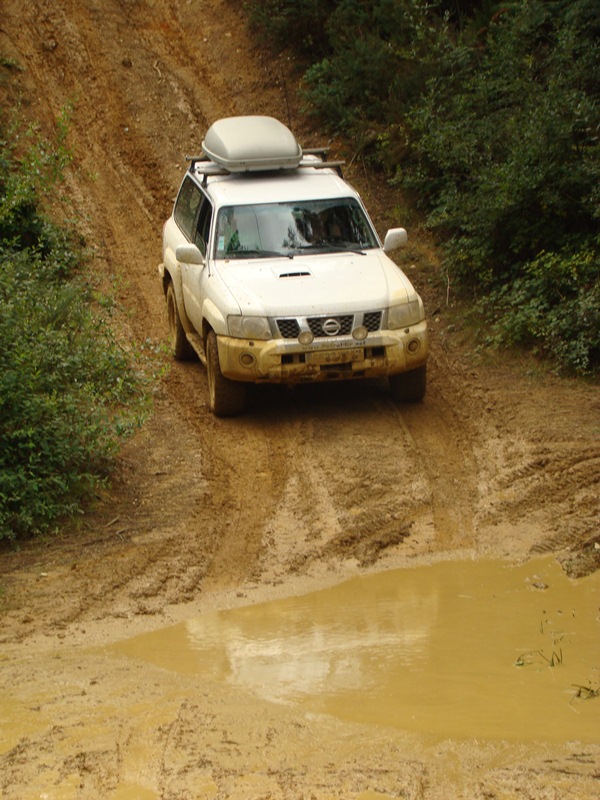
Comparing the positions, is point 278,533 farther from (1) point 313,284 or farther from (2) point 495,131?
(2) point 495,131

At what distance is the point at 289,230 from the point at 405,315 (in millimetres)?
1520

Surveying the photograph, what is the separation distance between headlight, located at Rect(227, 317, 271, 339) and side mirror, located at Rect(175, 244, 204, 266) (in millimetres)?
924

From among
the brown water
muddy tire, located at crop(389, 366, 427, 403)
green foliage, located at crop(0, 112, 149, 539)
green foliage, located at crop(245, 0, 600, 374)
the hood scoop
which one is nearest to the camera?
the brown water

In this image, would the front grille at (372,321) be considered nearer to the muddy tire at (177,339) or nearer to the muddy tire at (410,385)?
the muddy tire at (410,385)

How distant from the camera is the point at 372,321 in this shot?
9992 mm

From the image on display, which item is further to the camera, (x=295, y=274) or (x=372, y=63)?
(x=372, y=63)

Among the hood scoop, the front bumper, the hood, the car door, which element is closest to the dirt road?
the front bumper

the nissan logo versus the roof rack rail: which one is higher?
the roof rack rail

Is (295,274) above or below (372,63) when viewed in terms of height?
below

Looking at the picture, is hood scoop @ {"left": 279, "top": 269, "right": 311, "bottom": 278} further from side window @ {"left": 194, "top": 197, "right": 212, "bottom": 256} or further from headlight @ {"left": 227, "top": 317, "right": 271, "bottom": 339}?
side window @ {"left": 194, "top": 197, "right": 212, "bottom": 256}

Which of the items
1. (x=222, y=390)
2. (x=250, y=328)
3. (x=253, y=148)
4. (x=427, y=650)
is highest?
(x=253, y=148)

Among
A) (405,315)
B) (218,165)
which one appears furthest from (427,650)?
(218,165)

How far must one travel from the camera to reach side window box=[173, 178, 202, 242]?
1172cm

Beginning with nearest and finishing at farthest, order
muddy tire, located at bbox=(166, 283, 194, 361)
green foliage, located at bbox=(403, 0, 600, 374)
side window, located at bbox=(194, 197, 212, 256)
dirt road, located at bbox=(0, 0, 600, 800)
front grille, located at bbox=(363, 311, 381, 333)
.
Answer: dirt road, located at bbox=(0, 0, 600, 800) → front grille, located at bbox=(363, 311, 381, 333) → side window, located at bbox=(194, 197, 212, 256) → green foliage, located at bbox=(403, 0, 600, 374) → muddy tire, located at bbox=(166, 283, 194, 361)
